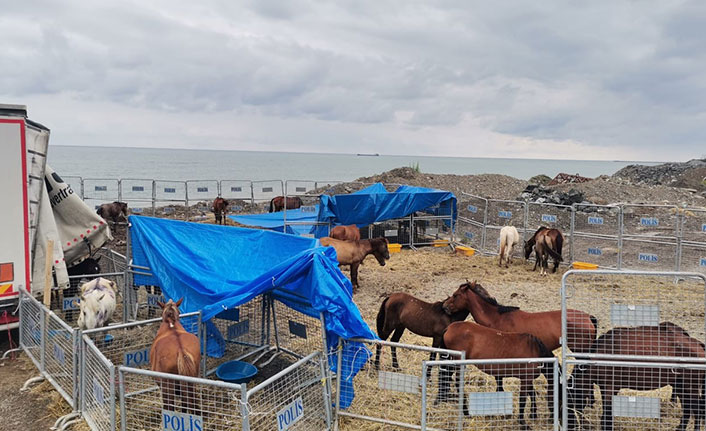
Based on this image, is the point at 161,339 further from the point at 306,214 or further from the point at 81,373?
the point at 306,214

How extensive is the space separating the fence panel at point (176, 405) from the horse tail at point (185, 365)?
107mm

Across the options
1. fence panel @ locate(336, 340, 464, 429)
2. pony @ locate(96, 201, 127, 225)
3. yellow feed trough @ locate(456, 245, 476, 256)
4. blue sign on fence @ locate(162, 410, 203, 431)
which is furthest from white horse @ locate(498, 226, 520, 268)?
pony @ locate(96, 201, 127, 225)

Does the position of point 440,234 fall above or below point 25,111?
below

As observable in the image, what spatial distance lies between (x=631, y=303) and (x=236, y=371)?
8459 millimetres

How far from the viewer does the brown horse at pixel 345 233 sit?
14.8 meters

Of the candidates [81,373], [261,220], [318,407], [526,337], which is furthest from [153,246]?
[261,220]

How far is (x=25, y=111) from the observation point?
25.6 ft

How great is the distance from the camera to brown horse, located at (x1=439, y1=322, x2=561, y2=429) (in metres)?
5.65

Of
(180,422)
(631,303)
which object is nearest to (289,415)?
(180,422)

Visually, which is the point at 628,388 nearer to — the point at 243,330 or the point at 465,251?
the point at 243,330

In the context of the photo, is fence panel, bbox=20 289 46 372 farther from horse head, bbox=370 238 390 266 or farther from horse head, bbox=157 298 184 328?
horse head, bbox=370 238 390 266

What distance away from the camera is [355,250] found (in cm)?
1214

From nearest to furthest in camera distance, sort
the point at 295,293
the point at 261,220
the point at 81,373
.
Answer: the point at 81,373 → the point at 295,293 → the point at 261,220

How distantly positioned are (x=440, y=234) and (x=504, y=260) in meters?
3.39
